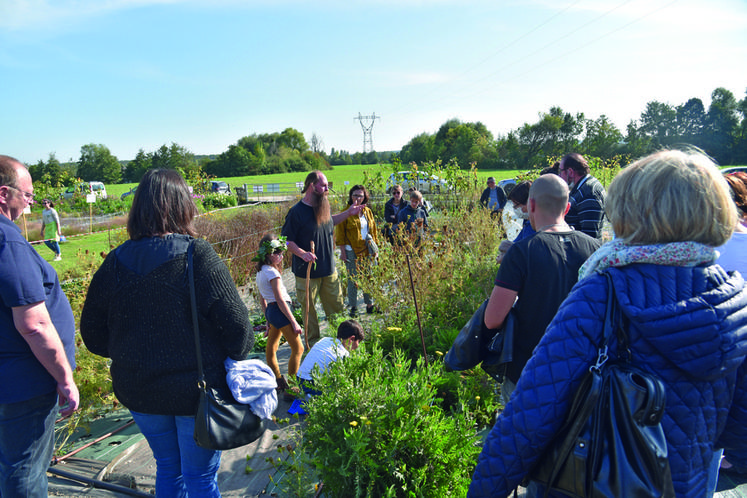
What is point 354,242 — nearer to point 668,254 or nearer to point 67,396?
point 67,396

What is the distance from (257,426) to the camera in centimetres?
188

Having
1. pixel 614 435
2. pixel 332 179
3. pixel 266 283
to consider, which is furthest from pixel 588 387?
pixel 332 179

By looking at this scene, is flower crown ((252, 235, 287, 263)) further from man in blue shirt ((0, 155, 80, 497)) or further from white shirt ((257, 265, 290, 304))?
man in blue shirt ((0, 155, 80, 497))

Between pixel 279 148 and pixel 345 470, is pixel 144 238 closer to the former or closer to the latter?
pixel 345 470

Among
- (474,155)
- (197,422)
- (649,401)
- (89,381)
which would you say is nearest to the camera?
(649,401)

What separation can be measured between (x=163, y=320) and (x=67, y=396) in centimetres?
73

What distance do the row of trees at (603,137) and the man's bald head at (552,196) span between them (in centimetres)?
4096

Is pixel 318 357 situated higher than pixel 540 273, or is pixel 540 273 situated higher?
pixel 540 273

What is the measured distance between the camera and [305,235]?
425 cm

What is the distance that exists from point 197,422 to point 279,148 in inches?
3439

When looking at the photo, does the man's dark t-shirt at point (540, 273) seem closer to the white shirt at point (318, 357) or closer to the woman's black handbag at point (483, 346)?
the woman's black handbag at point (483, 346)

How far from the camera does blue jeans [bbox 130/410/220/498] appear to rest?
6.03 feet

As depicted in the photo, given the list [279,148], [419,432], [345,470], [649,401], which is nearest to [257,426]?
[345,470]

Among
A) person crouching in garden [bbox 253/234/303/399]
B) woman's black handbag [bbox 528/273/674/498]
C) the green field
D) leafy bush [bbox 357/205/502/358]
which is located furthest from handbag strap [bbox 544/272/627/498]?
the green field
